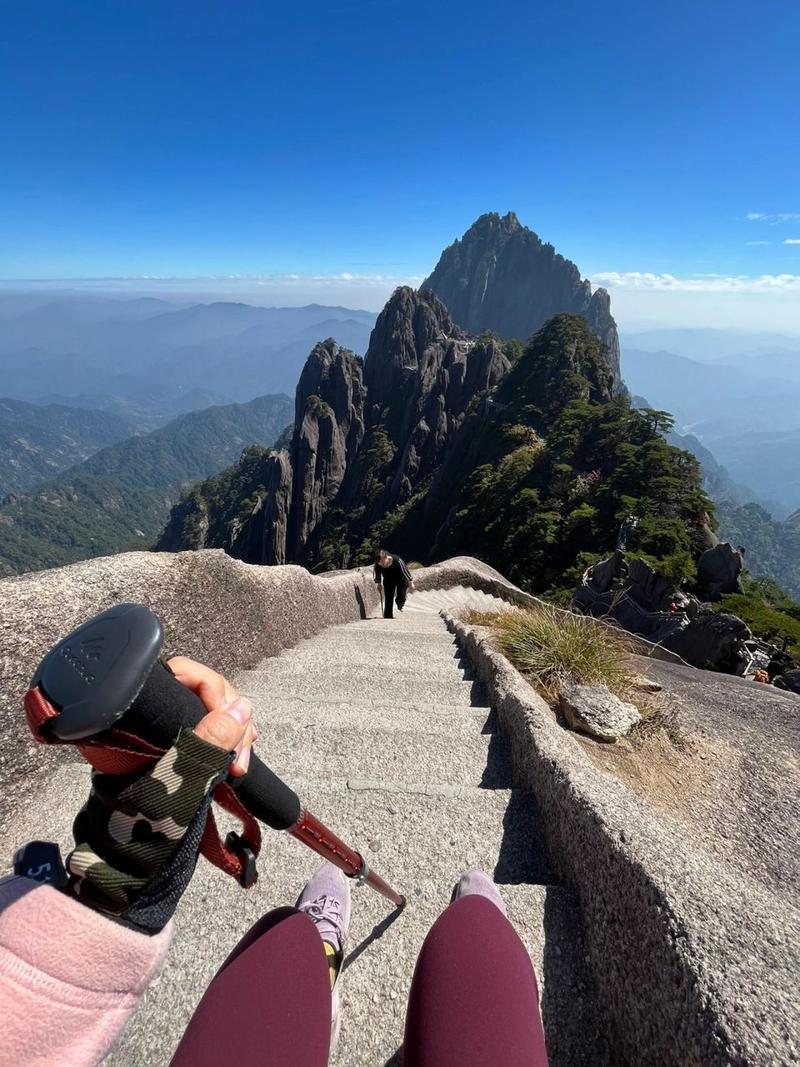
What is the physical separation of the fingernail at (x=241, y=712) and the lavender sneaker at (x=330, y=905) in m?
0.76

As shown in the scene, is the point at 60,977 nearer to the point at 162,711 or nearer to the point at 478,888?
the point at 162,711

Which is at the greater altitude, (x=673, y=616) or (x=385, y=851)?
(x=385, y=851)

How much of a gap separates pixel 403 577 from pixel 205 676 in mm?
7243

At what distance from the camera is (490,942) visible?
1.35 meters

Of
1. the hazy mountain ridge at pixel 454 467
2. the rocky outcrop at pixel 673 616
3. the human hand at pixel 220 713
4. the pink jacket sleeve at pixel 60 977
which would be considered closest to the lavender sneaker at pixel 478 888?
the human hand at pixel 220 713

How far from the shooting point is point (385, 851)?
2.01 metres

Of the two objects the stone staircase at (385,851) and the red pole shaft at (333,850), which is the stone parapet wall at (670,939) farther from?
the red pole shaft at (333,850)

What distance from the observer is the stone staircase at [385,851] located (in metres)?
1.40

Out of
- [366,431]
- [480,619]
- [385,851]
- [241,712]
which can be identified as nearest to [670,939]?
[385,851]

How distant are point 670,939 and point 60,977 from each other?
1.34 meters

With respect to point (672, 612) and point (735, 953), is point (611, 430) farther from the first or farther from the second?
point (735, 953)

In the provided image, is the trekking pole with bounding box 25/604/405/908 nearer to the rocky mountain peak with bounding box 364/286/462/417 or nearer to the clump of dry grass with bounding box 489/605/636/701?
the clump of dry grass with bounding box 489/605/636/701

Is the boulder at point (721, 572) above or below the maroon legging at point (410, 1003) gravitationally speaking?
below

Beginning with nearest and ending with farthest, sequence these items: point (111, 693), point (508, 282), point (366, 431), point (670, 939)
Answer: point (111, 693) → point (670, 939) → point (366, 431) → point (508, 282)
